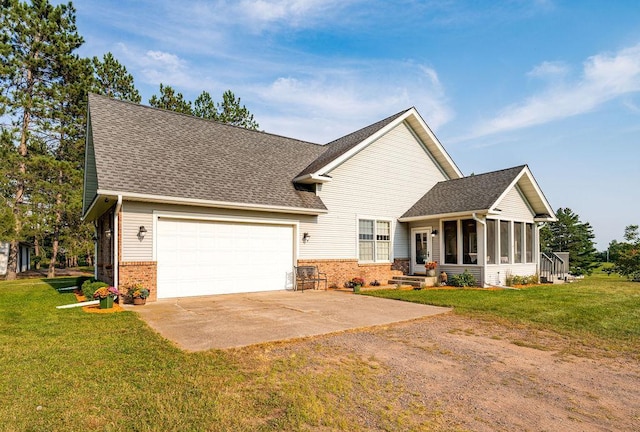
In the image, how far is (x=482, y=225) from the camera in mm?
14703

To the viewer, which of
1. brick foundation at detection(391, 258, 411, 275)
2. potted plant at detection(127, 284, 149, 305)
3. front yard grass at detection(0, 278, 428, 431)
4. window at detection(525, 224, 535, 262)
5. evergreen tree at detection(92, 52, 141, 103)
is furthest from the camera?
evergreen tree at detection(92, 52, 141, 103)

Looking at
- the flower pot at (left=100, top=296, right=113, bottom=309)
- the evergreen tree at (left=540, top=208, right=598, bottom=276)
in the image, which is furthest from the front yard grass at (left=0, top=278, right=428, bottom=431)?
the evergreen tree at (left=540, top=208, right=598, bottom=276)

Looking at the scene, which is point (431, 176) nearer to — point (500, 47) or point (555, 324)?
point (500, 47)

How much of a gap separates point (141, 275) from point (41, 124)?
19.5m

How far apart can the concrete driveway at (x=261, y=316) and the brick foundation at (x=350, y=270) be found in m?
2.49

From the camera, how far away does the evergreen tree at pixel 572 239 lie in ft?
93.8

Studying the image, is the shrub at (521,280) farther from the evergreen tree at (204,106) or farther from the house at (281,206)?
the evergreen tree at (204,106)

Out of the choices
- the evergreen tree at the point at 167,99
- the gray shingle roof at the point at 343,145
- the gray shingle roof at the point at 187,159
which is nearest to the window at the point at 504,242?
the gray shingle roof at the point at 343,145

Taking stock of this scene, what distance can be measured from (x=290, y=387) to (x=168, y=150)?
35.5 feet

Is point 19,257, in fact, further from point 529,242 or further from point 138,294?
point 529,242

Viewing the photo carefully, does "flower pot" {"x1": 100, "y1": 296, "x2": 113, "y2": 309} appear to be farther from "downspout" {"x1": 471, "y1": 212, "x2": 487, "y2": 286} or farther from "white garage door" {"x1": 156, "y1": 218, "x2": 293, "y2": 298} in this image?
"downspout" {"x1": 471, "y1": 212, "x2": 487, "y2": 286}

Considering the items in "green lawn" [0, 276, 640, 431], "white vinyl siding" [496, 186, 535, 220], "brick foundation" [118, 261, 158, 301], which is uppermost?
"white vinyl siding" [496, 186, 535, 220]

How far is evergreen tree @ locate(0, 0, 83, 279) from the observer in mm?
21594

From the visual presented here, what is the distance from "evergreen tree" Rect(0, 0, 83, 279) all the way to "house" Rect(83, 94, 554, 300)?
33.2 ft
